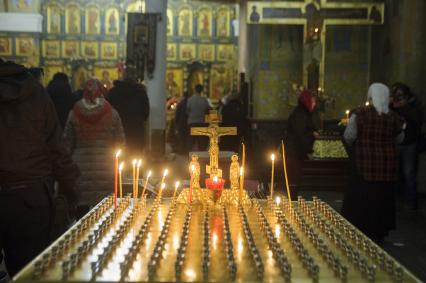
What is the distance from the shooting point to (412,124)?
741 cm

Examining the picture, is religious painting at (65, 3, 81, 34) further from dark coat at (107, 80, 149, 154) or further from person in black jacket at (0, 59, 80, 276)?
person in black jacket at (0, 59, 80, 276)

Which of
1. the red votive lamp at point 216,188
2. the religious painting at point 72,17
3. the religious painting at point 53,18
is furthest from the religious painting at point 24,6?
the red votive lamp at point 216,188

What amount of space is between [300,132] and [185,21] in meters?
14.0

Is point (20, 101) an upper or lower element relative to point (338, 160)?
upper

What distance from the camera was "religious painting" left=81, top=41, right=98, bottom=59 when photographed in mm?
20219

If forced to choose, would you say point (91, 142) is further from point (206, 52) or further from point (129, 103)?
point (206, 52)

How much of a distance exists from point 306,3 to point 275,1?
1.82 feet

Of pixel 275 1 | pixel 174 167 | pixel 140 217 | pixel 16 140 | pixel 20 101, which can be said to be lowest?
pixel 174 167

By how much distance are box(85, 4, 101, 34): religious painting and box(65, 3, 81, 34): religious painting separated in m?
0.31

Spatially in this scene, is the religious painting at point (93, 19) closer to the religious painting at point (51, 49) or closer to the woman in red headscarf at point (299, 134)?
the religious painting at point (51, 49)

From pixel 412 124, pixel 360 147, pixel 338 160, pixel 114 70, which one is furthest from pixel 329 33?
pixel 114 70

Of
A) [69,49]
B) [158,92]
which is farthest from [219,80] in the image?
[158,92]

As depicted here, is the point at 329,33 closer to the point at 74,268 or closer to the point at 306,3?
the point at 306,3

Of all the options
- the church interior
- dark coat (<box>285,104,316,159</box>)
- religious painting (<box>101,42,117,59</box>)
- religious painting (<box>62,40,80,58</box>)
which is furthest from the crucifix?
religious painting (<box>62,40,80,58</box>)
